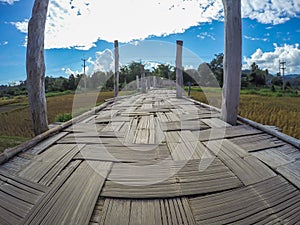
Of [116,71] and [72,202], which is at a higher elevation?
[116,71]

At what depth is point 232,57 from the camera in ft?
7.11

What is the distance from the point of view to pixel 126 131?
2100 mm

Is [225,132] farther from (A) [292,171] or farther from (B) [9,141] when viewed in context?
(B) [9,141]

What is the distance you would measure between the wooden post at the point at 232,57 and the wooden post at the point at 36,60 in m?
1.97

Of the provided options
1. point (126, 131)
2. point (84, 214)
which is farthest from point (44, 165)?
point (126, 131)

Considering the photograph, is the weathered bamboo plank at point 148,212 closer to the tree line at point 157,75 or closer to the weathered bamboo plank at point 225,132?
Answer: the weathered bamboo plank at point 225,132

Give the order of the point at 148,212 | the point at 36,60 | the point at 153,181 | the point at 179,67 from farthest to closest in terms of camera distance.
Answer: the point at 179,67 → the point at 36,60 → the point at 153,181 → the point at 148,212

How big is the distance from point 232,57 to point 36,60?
208 cm

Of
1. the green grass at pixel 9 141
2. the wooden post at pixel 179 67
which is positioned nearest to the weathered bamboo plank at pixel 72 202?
the green grass at pixel 9 141

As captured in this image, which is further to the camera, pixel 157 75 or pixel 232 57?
pixel 157 75

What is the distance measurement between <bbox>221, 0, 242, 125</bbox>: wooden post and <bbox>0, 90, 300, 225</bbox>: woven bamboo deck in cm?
56

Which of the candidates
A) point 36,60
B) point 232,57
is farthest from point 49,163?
point 232,57

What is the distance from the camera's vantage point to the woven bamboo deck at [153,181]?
2.69 feet

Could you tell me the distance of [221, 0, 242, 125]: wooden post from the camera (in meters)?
2.13
